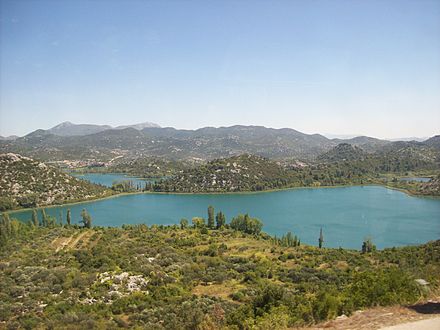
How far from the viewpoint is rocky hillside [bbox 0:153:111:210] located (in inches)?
3262

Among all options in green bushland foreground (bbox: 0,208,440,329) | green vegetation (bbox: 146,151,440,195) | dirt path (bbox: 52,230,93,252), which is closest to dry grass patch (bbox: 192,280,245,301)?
green bushland foreground (bbox: 0,208,440,329)

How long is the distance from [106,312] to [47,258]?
1679 centimetres

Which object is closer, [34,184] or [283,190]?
[34,184]

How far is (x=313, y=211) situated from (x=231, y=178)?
43.1 m

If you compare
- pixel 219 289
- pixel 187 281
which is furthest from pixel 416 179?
pixel 187 281

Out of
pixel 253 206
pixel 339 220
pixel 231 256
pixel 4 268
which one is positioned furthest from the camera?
pixel 253 206

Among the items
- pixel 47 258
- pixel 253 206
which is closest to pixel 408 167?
pixel 253 206

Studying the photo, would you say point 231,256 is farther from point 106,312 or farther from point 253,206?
point 253,206

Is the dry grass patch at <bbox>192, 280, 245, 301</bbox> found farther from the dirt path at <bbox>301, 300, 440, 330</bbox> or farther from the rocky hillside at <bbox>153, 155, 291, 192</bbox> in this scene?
the rocky hillside at <bbox>153, 155, 291, 192</bbox>

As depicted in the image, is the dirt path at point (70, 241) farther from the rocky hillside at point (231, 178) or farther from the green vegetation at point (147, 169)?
the green vegetation at point (147, 169)

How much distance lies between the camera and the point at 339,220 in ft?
223

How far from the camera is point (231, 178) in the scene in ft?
381

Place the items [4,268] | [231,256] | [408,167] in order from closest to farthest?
1. [4,268]
2. [231,256]
3. [408,167]

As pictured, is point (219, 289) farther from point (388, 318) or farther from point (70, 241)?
point (70, 241)
